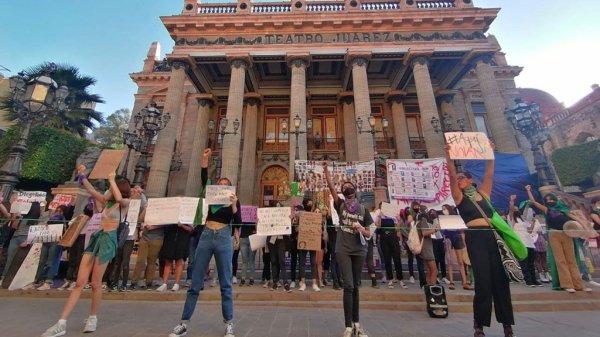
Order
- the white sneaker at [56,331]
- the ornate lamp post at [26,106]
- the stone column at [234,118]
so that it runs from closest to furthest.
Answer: the white sneaker at [56,331] → the ornate lamp post at [26,106] → the stone column at [234,118]

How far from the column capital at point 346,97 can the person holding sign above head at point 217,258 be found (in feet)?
51.8

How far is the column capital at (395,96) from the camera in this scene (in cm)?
1808

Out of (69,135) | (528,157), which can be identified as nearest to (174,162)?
(69,135)

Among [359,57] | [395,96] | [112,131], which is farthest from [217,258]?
[112,131]

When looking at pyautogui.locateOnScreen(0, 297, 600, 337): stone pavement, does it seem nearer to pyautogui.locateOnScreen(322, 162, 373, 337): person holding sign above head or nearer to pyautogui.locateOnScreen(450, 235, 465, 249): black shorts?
pyautogui.locateOnScreen(322, 162, 373, 337): person holding sign above head

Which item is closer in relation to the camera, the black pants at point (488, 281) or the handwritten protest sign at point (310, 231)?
the black pants at point (488, 281)

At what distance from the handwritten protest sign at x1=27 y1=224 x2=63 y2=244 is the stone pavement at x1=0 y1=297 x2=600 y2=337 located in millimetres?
1516

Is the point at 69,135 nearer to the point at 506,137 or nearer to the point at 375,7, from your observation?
the point at 375,7

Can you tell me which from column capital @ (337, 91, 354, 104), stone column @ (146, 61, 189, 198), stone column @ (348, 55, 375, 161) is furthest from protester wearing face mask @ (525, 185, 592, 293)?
stone column @ (146, 61, 189, 198)

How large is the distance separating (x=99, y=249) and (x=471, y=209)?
461 centimetres

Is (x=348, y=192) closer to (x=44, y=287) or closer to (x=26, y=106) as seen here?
(x=44, y=287)

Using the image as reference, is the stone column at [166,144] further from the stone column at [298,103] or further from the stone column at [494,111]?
the stone column at [494,111]

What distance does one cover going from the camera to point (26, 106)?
6.29 m

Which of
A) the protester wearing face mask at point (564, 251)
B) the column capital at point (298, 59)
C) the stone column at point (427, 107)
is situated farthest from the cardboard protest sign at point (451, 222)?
the column capital at point (298, 59)
